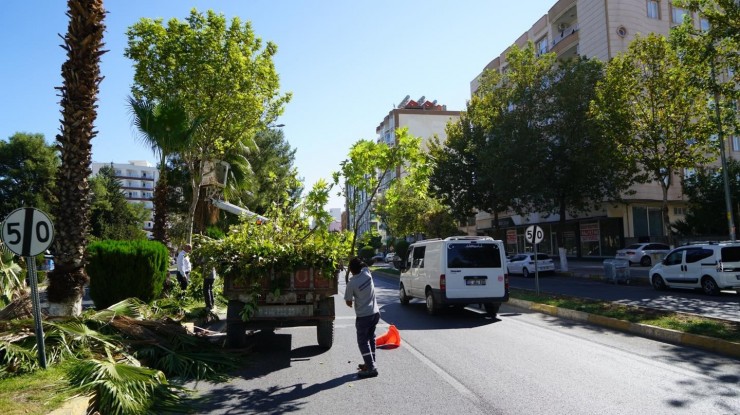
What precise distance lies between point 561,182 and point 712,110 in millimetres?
9418

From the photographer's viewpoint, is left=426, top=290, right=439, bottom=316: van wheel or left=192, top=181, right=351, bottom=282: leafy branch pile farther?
left=426, top=290, right=439, bottom=316: van wheel

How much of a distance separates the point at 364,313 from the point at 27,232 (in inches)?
170

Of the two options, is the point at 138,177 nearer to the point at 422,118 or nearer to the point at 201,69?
the point at 422,118

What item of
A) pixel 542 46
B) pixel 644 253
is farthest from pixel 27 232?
pixel 542 46

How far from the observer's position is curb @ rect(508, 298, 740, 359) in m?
→ 8.60

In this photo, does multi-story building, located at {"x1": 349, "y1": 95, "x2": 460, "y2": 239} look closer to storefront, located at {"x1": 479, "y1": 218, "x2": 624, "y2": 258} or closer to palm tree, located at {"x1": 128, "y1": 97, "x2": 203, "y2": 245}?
storefront, located at {"x1": 479, "y1": 218, "x2": 624, "y2": 258}

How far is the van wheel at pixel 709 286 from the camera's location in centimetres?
1666

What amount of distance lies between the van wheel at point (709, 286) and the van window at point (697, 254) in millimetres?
647

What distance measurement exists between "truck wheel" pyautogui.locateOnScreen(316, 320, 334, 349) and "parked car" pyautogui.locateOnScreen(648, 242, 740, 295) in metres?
13.7

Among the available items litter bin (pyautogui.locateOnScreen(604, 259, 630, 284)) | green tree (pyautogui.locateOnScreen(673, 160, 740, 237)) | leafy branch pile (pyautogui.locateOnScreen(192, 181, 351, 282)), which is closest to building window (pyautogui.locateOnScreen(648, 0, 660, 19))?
green tree (pyautogui.locateOnScreen(673, 160, 740, 237))

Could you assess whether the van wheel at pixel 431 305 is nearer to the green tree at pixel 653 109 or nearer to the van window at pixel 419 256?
the van window at pixel 419 256

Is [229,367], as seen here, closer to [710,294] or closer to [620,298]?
[620,298]

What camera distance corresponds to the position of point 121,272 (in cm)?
1173

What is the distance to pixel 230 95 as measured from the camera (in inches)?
687
